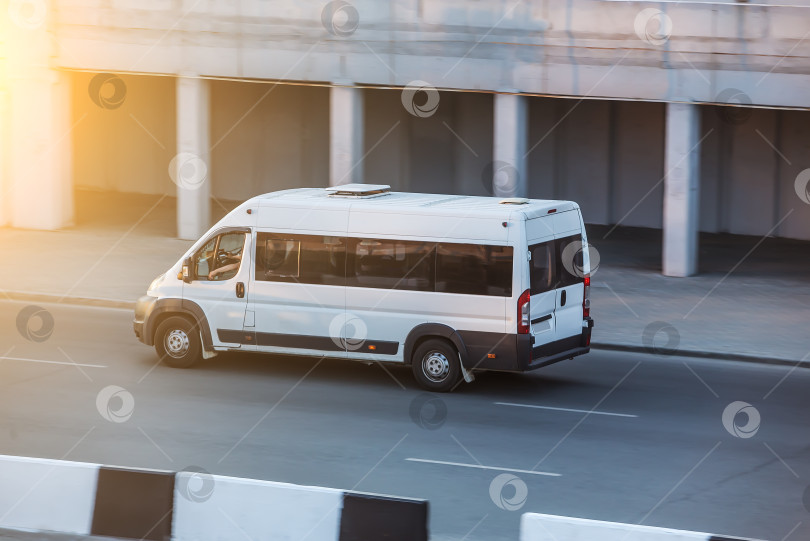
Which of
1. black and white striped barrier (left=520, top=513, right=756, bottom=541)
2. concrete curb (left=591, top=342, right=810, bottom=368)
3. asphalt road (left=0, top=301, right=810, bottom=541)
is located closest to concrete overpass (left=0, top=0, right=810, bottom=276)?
concrete curb (left=591, top=342, right=810, bottom=368)

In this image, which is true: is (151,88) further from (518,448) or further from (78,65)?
(518,448)

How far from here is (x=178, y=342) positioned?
51.2 feet

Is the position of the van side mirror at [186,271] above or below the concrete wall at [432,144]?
below

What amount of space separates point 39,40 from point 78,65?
3.25 ft

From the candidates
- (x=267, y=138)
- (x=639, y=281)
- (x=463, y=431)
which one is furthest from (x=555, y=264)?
Answer: (x=267, y=138)

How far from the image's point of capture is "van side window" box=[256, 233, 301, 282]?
1497 centimetres

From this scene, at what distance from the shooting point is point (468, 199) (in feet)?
51.4

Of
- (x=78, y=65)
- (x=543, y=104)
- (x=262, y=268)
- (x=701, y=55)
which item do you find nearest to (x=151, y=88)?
(x=78, y=65)

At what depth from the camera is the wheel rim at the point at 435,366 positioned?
14508 millimetres

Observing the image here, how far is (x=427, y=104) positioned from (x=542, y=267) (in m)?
15.3

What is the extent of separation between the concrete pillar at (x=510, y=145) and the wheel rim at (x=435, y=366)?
399 inches

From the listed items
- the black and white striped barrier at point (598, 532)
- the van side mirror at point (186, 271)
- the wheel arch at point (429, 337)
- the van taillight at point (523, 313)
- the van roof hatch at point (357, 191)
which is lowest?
the black and white striped barrier at point (598, 532)

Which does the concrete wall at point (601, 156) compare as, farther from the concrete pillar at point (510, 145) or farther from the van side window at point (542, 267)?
the van side window at point (542, 267)

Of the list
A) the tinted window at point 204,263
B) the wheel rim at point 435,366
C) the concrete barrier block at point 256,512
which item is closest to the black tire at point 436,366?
the wheel rim at point 435,366
